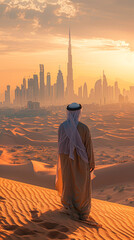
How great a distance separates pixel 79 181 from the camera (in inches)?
209

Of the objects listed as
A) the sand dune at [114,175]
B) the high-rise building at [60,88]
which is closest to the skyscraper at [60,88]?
the high-rise building at [60,88]

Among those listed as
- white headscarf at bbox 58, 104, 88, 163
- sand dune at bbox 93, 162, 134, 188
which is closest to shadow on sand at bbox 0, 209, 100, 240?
white headscarf at bbox 58, 104, 88, 163

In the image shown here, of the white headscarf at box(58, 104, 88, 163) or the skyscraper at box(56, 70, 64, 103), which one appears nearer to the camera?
the white headscarf at box(58, 104, 88, 163)

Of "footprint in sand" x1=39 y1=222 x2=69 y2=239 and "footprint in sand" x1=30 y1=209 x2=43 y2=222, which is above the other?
"footprint in sand" x1=39 y1=222 x2=69 y2=239

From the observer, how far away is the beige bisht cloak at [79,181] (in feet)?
17.3

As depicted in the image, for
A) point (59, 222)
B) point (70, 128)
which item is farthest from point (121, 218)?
point (70, 128)

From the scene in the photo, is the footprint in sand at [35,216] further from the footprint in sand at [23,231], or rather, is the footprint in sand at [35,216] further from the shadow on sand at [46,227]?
the footprint in sand at [23,231]

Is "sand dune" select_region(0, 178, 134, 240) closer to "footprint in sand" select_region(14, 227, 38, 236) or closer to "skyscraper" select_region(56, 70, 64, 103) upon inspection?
"footprint in sand" select_region(14, 227, 38, 236)

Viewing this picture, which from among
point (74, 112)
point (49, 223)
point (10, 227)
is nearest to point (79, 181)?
point (49, 223)

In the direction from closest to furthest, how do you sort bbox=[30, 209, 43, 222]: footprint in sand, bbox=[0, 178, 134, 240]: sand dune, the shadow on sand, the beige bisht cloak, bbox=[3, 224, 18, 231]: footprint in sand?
1. the shadow on sand
2. bbox=[0, 178, 134, 240]: sand dune
3. bbox=[3, 224, 18, 231]: footprint in sand
4. bbox=[30, 209, 43, 222]: footprint in sand
5. the beige bisht cloak

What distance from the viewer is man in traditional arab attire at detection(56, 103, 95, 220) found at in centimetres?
528

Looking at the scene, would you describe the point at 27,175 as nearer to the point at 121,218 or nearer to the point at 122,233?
the point at 121,218

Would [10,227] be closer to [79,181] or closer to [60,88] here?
[79,181]

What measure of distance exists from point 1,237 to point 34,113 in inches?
3812
